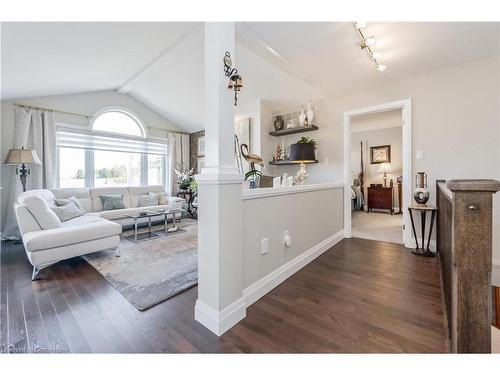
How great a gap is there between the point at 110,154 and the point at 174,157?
153 centimetres

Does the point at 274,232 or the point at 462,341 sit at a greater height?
the point at 274,232

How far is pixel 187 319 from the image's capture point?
157 cm

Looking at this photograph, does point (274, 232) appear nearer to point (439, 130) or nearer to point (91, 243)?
point (91, 243)

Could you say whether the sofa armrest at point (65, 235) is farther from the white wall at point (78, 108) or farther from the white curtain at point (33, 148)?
the white wall at point (78, 108)

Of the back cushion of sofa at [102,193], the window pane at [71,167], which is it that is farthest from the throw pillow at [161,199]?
the window pane at [71,167]

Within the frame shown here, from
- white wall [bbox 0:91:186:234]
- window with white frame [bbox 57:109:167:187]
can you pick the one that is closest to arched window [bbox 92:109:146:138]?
window with white frame [bbox 57:109:167:187]

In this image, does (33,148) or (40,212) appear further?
(33,148)

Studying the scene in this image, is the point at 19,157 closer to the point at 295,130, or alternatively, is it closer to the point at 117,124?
the point at 117,124

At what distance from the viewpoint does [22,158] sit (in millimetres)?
3465

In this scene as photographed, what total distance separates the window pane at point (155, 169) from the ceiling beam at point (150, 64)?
1654mm

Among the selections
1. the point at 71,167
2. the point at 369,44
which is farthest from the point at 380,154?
the point at 71,167
